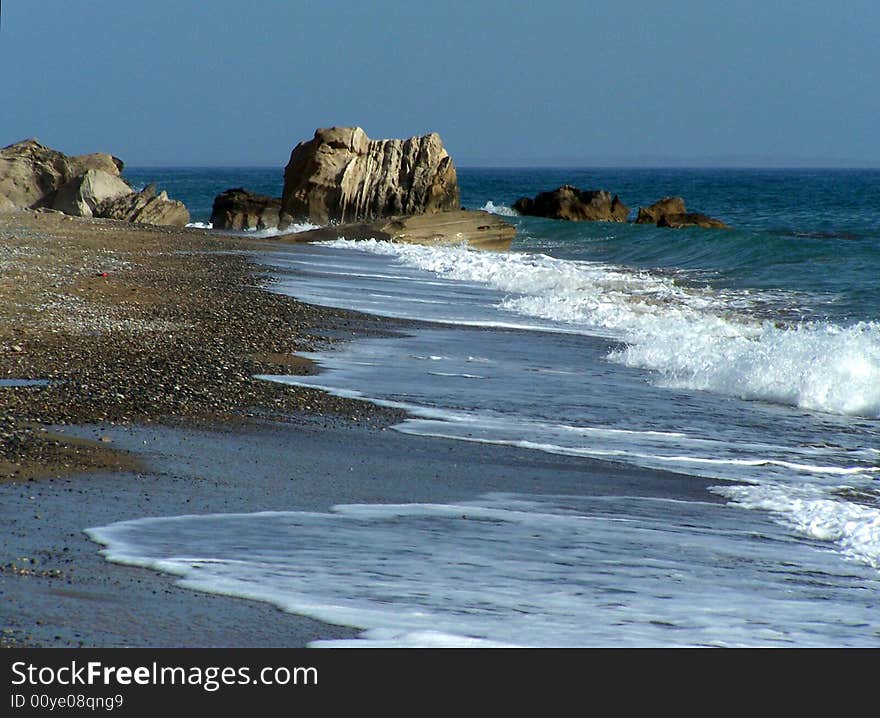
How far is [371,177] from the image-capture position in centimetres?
3959

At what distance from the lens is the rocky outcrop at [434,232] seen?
3303 cm

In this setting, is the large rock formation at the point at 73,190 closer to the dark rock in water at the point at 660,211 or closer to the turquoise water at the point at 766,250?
the turquoise water at the point at 766,250

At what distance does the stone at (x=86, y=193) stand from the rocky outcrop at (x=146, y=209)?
1.21 feet

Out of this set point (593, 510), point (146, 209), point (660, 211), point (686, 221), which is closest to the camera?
point (593, 510)

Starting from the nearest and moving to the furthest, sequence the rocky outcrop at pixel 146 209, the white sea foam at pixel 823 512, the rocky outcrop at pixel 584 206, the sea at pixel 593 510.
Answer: the sea at pixel 593 510, the white sea foam at pixel 823 512, the rocky outcrop at pixel 146 209, the rocky outcrop at pixel 584 206

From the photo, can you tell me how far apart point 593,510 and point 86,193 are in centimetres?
3731

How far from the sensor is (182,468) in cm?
651

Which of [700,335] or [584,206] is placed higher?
[584,206]

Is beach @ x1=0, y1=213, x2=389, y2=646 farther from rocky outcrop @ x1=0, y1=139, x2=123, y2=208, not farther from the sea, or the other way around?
rocky outcrop @ x1=0, y1=139, x2=123, y2=208

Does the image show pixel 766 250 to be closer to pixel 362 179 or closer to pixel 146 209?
pixel 362 179

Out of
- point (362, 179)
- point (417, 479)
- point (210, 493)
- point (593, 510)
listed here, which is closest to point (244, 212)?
point (362, 179)

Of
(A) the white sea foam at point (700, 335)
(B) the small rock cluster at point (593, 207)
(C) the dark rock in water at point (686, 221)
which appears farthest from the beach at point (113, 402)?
(B) the small rock cluster at point (593, 207)

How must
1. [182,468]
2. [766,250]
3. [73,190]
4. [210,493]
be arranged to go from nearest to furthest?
[210,493]
[182,468]
[766,250]
[73,190]

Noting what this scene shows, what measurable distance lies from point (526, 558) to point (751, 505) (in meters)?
1.81
